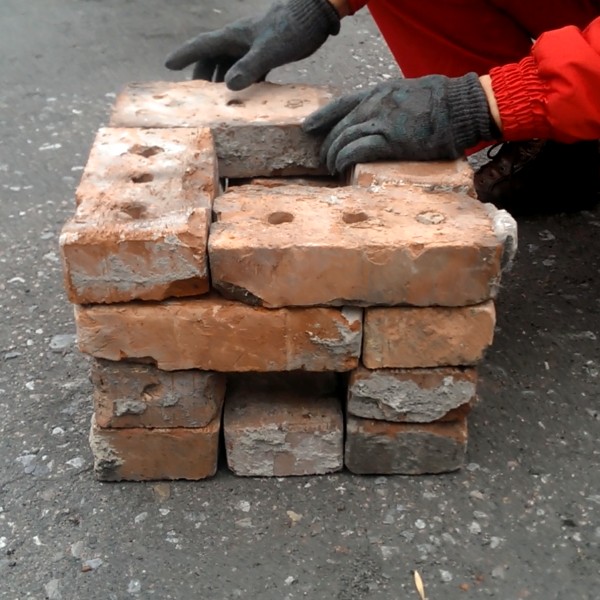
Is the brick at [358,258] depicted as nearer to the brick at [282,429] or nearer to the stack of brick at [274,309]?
the stack of brick at [274,309]

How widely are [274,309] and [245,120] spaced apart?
2.31ft

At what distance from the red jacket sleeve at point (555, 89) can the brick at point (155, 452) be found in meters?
1.03

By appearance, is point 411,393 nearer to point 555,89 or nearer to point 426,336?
point 426,336

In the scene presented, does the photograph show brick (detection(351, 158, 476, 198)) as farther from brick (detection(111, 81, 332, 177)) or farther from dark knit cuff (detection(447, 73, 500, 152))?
brick (detection(111, 81, 332, 177))

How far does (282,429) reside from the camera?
2.00 meters

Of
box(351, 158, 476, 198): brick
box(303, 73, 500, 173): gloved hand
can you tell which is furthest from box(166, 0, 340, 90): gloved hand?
box(351, 158, 476, 198): brick

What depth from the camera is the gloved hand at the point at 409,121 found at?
210cm

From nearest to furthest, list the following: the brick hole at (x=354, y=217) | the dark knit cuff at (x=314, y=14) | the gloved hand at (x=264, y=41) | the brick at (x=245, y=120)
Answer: the brick hole at (x=354, y=217), the brick at (x=245, y=120), the gloved hand at (x=264, y=41), the dark knit cuff at (x=314, y=14)

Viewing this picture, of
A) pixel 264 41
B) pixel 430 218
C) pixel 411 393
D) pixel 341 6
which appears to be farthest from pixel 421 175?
pixel 341 6

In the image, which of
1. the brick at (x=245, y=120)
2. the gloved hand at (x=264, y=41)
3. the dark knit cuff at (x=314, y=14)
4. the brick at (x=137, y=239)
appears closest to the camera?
the brick at (x=137, y=239)

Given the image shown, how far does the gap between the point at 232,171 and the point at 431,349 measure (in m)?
0.81

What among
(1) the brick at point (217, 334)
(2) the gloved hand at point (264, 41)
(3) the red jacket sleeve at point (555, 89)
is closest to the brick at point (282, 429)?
(1) the brick at point (217, 334)

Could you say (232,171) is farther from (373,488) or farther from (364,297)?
(373,488)

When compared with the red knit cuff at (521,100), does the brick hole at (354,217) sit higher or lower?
lower
